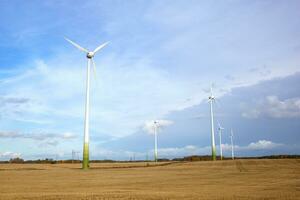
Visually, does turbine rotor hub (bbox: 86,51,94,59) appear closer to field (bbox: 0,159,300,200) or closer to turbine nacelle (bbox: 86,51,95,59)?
turbine nacelle (bbox: 86,51,95,59)

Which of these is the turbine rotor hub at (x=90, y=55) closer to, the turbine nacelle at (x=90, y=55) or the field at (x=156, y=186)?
the turbine nacelle at (x=90, y=55)

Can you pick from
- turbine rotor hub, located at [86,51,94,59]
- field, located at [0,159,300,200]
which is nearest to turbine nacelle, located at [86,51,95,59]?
turbine rotor hub, located at [86,51,94,59]

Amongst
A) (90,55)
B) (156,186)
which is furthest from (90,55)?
(156,186)

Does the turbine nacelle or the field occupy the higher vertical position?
the turbine nacelle

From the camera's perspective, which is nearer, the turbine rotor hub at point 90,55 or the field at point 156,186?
the field at point 156,186

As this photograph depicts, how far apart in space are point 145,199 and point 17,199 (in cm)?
765

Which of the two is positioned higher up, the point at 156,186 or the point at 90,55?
the point at 90,55

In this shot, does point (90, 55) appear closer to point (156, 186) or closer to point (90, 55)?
point (90, 55)

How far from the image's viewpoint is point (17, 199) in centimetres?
2481

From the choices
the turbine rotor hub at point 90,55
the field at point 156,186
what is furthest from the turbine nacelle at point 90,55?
the field at point 156,186

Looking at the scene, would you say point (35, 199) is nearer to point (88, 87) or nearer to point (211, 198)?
point (211, 198)

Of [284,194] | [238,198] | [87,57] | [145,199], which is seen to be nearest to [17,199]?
[145,199]

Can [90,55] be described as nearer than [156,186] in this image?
No

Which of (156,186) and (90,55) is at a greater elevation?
(90,55)
